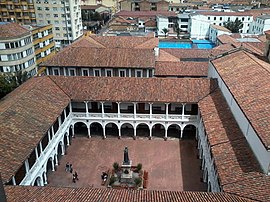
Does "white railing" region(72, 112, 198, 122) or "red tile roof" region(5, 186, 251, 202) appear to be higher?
"red tile roof" region(5, 186, 251, 202)

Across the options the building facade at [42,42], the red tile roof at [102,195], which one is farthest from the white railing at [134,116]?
the building facade at [42,42]

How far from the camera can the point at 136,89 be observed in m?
36.3

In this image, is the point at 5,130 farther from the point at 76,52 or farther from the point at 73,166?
the point at 76,52

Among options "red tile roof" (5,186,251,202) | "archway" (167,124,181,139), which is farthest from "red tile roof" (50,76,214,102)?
"red tile roof" (5,186,251,202)

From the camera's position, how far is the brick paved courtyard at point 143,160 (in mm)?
30391

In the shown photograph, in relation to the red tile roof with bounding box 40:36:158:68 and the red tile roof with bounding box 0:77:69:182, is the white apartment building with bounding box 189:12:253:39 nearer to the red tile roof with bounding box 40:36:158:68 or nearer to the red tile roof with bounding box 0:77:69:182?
the red tile roof with bounding box 40:36:158:68

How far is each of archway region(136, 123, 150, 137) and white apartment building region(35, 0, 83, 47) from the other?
48.9 metres

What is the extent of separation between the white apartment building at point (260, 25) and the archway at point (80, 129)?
5710cm

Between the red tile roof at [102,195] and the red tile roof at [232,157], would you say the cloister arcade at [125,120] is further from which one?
the red tile roof at [102,195]

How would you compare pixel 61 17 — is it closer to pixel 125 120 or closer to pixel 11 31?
pixel 11 31

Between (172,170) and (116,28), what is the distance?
5620 cm

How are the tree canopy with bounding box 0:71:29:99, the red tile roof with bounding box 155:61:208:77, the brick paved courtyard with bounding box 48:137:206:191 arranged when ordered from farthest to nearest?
1. the red tile roof with bounding box 155:61:208:77
2. the tree canopy with bounding box 0:71:29:99
3. the brick paved courtyard with bounding box 48:137:206:191

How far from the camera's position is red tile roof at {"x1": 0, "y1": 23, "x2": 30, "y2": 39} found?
48438 mm

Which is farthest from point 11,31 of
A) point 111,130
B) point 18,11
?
point 18,11
